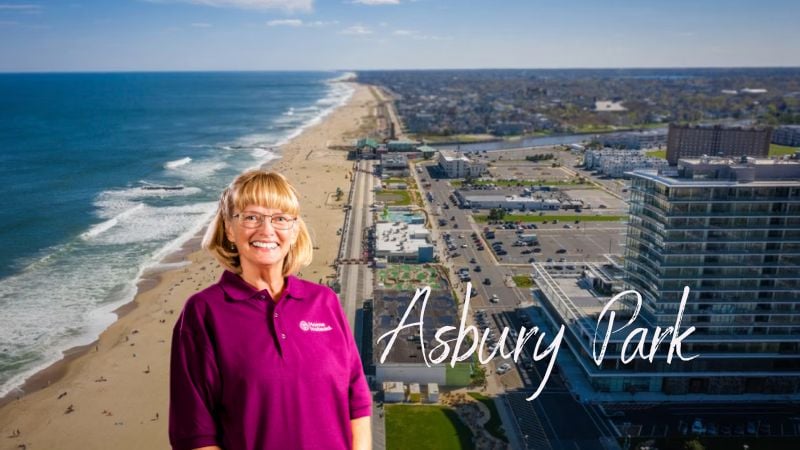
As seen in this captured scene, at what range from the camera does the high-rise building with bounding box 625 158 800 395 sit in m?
39.9

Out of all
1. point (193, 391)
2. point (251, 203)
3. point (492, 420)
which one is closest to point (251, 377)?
point (193, 391)

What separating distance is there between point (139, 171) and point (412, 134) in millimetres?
75581

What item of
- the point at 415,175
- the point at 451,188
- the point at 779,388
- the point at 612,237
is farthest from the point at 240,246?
the point at 415,175

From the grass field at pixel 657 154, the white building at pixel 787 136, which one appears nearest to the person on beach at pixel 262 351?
the grass field at pixel 657 154

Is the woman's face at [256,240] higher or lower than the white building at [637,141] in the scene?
higher

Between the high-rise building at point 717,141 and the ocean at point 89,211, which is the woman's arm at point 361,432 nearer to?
the ocean at point 89,211

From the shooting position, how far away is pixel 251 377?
488cm

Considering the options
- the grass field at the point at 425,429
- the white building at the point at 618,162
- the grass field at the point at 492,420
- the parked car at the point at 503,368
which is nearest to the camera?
the grass field at the point at 425,429

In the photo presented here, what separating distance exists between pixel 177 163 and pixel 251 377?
11985cm

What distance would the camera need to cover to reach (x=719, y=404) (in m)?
39.9

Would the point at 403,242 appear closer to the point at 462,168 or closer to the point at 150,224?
the point at 150,224

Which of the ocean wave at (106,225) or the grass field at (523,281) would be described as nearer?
the grass field at (523,281)

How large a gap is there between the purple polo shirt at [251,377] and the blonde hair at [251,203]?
489 millimetres

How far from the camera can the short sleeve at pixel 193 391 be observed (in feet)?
15.8
